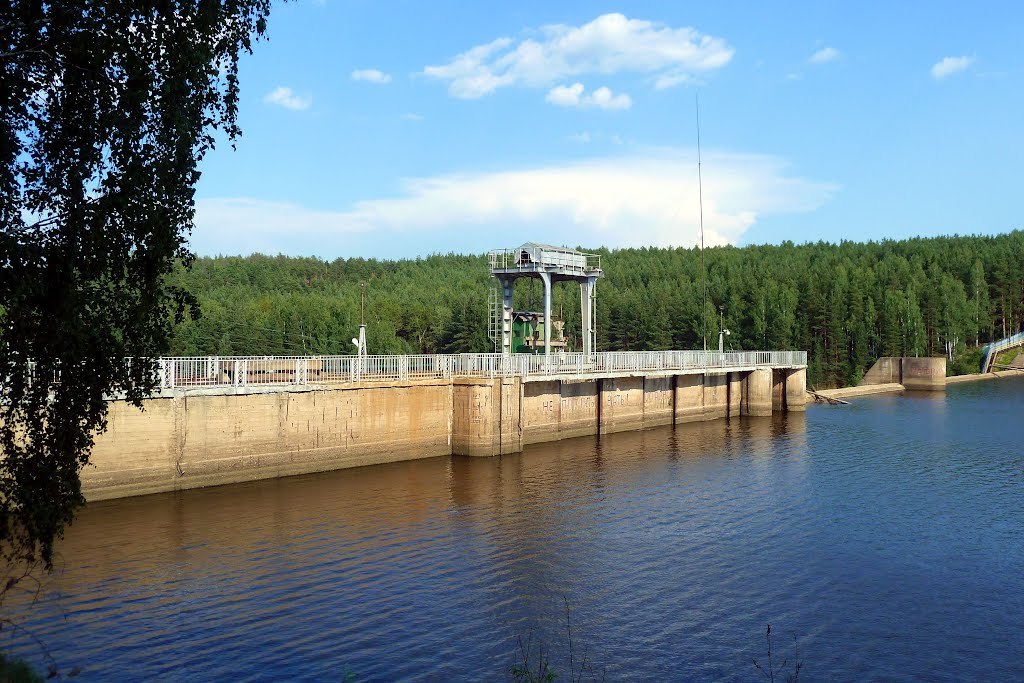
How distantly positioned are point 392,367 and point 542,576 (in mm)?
17738

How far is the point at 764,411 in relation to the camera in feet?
201

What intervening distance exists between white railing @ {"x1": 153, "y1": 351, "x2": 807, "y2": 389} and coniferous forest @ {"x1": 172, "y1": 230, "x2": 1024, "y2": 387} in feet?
134

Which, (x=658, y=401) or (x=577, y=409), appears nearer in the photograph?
(x=577, y=409)

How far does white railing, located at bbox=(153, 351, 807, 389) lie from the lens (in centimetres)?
3061

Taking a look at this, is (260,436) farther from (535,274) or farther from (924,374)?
(924,374)

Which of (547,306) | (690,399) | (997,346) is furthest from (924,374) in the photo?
(547,306)

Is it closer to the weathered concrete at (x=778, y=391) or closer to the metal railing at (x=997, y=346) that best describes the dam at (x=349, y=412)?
the weathered concrete at (x=778, y=391)

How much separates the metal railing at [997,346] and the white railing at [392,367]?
60666mm

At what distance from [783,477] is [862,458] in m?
7.54

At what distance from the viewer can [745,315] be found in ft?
352

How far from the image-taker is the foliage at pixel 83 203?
485 inches

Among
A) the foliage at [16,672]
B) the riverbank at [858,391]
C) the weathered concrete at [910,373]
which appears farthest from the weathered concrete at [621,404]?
the weathered concrete at [910,373]

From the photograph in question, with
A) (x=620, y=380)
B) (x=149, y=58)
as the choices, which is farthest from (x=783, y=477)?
(x=149, y=58)

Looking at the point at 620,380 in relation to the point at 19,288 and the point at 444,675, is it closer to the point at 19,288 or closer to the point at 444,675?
the point at 444,675
